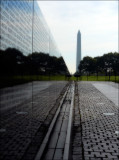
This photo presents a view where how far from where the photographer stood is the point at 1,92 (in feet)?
12.5

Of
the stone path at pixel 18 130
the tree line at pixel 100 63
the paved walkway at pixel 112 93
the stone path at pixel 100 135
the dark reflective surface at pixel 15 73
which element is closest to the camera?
the dark reflective surface at pixel 15 73

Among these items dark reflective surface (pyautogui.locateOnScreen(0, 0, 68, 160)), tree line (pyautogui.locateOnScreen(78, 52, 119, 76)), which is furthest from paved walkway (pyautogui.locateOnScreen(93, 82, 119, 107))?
tree line (pyautogui.locateOnScreen(78, 52, 119, 76))

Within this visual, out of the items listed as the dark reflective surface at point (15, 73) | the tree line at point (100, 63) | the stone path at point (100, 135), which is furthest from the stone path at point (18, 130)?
the tree line at point (100, 63)

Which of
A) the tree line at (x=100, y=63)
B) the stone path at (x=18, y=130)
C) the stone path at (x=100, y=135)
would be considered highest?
the tree line at (x=100, y=63)

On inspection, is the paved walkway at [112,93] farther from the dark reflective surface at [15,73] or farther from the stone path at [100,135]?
the dark reflective surface at [15,73]

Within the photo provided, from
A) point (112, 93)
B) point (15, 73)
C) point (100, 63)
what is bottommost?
point (112, 93)

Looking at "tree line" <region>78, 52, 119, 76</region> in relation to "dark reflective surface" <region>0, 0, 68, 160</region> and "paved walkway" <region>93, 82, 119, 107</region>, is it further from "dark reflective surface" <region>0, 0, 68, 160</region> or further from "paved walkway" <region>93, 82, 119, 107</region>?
"dark reflective surface" <region>0, 0, 68, 160</region>

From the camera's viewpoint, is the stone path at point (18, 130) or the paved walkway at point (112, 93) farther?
the paved walkway at point (112, 93)

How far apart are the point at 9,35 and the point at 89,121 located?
20.8 feet

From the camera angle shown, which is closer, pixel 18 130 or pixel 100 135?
pixel 100 135

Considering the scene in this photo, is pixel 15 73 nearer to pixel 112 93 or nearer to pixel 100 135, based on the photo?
pixel 100 135

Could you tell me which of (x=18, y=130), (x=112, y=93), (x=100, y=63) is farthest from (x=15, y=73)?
(x=100, y=63)

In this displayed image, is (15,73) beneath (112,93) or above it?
above

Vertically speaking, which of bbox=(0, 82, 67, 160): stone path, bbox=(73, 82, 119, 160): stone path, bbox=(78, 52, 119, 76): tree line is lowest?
bbox=(73, 82, 119, 160): stone path
